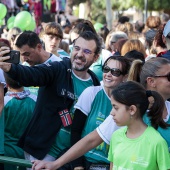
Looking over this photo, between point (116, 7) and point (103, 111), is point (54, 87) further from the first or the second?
point (116, 7)

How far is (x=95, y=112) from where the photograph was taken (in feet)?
14.9

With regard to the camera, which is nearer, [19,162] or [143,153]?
[143,153]

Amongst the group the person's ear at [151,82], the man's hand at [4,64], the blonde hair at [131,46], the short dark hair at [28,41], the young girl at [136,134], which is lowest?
the blonde hair at [131,46]

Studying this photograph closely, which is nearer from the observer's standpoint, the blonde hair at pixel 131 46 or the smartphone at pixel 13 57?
the smartphone at pixel 13 57

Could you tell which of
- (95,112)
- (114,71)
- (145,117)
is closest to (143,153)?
(145,117)

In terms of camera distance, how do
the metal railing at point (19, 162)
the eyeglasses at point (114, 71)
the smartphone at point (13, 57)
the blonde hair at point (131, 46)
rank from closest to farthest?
the metal railing at point (19, 162) → the smartphone at point (13, 57) → the eyeglasses at point (114, 71) → the blonde hair at point (131, 46)

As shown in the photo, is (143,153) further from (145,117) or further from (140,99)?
(145,117)

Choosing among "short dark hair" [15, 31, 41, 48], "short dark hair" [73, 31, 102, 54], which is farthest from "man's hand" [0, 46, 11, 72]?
"short dark hair" [15, 31, 41, 48]

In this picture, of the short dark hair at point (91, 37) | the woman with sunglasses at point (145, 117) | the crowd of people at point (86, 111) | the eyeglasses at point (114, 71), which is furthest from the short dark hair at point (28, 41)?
the woman with sunglasses at point (145, 117)

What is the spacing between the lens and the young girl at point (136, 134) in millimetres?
3680

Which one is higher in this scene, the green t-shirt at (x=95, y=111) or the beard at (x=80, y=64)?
the beard at (x=80, y=64)

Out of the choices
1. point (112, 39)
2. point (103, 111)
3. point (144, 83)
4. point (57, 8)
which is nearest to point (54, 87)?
point (103, 111)

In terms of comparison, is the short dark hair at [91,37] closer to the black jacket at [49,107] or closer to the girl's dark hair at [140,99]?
the black jacket at [49,107]

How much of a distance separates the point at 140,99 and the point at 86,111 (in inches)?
30.6
